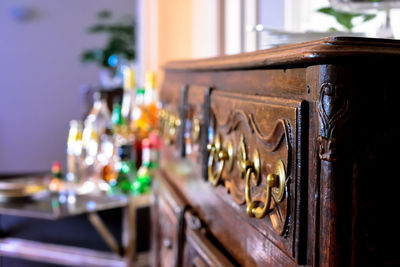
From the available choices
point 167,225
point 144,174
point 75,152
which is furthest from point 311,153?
point 75,152

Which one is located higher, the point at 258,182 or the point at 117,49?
the point at 117,49

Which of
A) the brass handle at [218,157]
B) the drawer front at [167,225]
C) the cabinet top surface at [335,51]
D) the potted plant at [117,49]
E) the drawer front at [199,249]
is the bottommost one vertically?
the drawer front at [167,225]

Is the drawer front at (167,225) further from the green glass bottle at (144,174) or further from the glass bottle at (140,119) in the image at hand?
the glass bottle at (140,119)

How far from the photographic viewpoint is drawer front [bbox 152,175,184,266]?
93cm

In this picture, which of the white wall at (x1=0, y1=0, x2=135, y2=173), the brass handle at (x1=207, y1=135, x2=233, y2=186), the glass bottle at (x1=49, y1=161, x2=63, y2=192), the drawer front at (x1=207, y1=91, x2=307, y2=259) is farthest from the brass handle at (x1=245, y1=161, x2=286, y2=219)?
the white wall at (x1=0, y1=0, x2=135, y2=173)

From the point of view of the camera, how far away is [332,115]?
1.12 feet

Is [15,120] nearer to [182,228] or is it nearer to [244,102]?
[182,228]

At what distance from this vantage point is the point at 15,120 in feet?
19.1

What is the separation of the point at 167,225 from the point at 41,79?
5080 mm

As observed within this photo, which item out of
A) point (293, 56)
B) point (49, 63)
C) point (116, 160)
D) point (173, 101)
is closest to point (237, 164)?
point (293, 56)

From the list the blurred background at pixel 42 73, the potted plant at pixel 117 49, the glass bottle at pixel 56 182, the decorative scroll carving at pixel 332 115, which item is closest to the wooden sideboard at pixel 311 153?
the decorative scroll carving at pixel 332 115

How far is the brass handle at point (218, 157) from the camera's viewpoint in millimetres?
613

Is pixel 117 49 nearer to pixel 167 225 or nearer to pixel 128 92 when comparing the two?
pixel 128 92

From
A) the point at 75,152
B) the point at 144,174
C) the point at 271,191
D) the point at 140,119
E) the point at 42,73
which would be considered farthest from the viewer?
the point at 42,73
